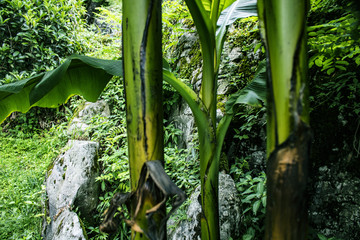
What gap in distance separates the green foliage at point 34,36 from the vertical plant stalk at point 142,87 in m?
3.81

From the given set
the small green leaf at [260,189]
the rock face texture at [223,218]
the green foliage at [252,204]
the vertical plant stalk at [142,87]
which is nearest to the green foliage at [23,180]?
the rock face texture at [223,218]

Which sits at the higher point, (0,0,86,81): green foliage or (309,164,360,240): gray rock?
(0,0,86,81): green foliage

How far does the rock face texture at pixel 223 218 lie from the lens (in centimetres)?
163

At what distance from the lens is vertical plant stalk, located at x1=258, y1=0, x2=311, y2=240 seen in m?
0.42

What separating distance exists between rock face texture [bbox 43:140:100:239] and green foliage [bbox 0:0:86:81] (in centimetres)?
195

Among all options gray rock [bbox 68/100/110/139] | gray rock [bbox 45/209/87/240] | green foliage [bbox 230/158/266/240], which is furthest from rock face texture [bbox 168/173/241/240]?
gray rock [bbox 68/100/110/139]

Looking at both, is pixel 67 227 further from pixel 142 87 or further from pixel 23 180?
pixel 142 87

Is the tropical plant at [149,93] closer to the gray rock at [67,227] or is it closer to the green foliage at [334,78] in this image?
the green foliage at [334,78]

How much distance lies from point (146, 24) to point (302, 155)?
447 millimetres

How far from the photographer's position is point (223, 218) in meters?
1.64

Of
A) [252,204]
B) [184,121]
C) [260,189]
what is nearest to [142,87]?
[260,189]

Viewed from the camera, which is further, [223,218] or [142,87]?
[223,218]

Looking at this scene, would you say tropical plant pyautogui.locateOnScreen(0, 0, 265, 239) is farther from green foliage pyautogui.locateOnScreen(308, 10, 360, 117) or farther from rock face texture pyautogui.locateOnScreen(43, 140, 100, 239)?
rock face texture pyautogui.locateOnScreen(43, 140, 100, 239)

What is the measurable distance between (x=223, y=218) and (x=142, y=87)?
1359mm
